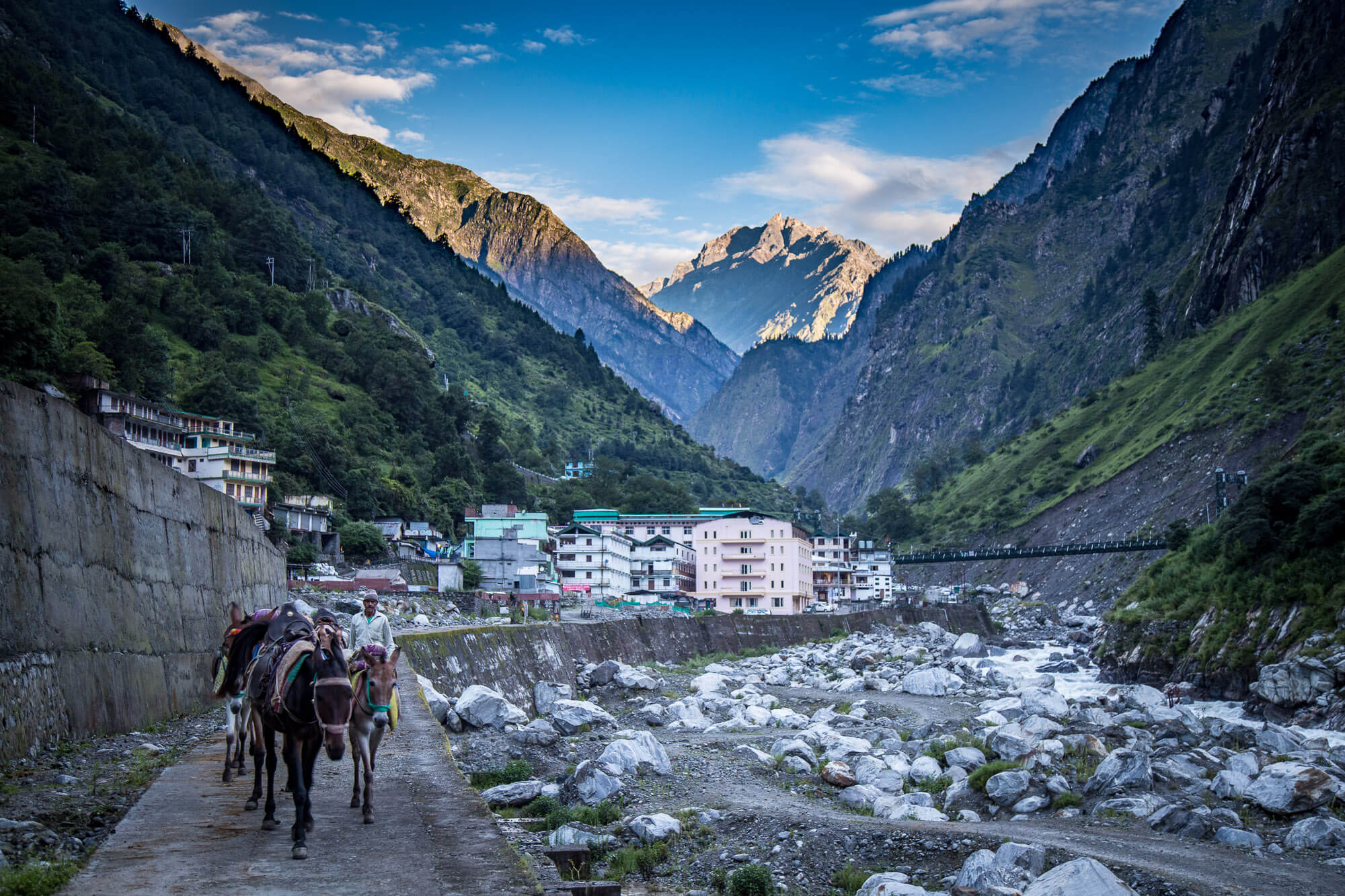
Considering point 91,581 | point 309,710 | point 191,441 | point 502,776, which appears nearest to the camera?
point 309,710

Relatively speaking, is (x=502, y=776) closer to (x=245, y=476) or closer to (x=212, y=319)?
(x=245, y=476)

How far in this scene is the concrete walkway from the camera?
25.2 ft

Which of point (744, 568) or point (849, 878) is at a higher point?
Result: point (744, 568)

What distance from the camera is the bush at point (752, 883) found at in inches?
533

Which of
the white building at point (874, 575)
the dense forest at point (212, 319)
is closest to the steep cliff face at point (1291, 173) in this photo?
the white building at point (874, 575)

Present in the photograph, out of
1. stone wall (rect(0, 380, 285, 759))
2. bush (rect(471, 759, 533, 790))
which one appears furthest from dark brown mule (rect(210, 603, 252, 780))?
bush (rect(471, 759, 533, 790))

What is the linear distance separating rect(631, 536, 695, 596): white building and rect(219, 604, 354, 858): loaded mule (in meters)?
92.6

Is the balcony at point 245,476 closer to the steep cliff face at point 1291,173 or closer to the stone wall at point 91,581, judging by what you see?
the stone wall at point 91,581

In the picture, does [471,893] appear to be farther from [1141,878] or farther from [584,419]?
[584,419]

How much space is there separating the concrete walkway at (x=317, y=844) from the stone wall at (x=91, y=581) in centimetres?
196

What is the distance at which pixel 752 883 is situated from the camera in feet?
44.9

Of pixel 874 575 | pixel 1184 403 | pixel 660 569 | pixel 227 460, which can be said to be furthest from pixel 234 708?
pixel 874 575

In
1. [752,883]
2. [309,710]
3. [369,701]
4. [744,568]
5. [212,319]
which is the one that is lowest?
[752,883]

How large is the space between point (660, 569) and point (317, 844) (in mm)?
96176
